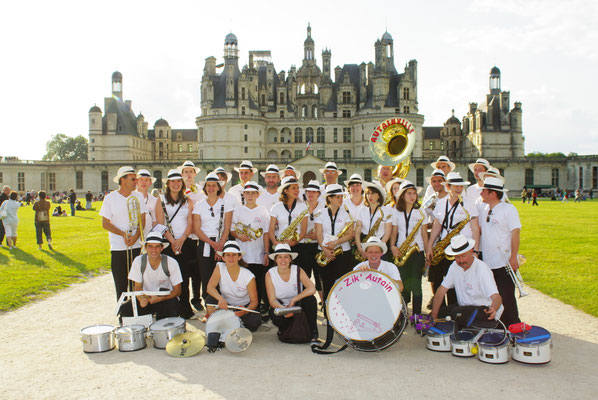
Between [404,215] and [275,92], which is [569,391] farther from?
[275,92]

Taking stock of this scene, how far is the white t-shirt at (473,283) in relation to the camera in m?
6.64

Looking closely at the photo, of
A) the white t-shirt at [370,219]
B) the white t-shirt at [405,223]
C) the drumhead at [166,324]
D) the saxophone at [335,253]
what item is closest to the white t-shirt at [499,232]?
the white t-shirt at [405,223]

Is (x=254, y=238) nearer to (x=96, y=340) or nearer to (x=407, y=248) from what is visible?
(x=407, y=248)

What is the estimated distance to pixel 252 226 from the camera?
27.7 feet

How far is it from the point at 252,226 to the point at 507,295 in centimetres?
420

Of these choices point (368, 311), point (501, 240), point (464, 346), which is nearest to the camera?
point (464, 346)

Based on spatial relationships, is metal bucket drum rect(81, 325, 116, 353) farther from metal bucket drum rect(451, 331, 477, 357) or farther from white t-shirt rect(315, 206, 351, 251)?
metal bucket drum rect(451, 331, 477, 357)

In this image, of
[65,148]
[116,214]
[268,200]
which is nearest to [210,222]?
[116,214]

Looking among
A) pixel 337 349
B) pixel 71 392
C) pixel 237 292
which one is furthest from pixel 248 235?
pixel 71 392

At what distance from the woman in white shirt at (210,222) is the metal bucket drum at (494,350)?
435 cm

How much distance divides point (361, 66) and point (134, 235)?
66738 millimetres

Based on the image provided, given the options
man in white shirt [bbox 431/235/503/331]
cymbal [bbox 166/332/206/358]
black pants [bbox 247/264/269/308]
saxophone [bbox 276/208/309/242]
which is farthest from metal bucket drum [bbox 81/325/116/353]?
man in white shirt [bbox 431/235/503/331]

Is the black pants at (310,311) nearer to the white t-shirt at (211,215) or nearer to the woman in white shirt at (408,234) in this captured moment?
the woman in white shirt at (408,234)

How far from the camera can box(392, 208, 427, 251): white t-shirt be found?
26.2ft
